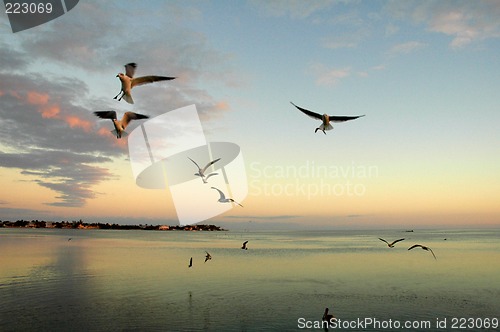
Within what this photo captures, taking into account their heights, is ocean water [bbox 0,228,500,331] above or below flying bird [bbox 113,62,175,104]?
below

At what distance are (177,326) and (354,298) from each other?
12890mm

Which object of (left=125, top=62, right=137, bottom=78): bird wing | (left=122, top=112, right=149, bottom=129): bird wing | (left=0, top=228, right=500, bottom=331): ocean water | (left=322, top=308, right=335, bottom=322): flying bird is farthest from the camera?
(left=0, top=228, right=500, bottom=331): ocean water

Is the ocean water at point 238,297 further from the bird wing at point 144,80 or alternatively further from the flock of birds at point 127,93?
the bird wing at point 144,80

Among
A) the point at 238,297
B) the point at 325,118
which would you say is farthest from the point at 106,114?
the point at 238,297

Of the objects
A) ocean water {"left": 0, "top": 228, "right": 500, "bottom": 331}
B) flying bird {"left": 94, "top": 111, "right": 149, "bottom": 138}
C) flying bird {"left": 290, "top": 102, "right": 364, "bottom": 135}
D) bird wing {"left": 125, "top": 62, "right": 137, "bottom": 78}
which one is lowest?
ocean water {"left": 0, "top": 228, "right": 500, "bottom": 331}

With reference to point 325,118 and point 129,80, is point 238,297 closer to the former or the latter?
point 325,118

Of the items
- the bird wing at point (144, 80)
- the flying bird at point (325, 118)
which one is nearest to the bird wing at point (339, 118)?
the flying bird at point (325, 118)

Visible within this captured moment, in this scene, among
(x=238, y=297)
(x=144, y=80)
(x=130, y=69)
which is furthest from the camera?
(x=238, y=297)

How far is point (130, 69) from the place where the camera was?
14969 millimetres

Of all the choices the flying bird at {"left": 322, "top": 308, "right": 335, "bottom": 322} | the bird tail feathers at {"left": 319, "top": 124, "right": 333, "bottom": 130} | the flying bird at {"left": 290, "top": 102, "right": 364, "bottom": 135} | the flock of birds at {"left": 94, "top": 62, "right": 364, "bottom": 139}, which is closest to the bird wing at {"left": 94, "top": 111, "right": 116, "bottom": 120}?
the flock of birds at {"left": 94, "top": 62, "right": 364, "bottom": 139}

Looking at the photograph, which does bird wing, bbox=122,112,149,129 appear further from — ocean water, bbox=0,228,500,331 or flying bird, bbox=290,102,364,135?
ocean water, bbox=0,228,500,331

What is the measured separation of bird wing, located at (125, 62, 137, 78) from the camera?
14.8 m

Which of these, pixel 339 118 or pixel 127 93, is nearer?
pixel 127 93

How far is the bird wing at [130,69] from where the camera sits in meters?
14.8
